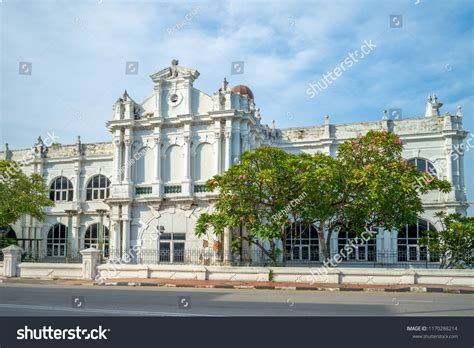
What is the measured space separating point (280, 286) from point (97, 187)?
2283 cm

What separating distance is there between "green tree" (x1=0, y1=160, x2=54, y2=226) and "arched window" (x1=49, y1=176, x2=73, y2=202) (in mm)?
5477

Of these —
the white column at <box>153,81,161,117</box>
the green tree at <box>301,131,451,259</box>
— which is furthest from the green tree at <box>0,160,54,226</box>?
the green tree at <box>301,131,451,259</box>

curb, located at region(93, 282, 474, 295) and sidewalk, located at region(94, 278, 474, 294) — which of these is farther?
sidewalk, located at region(94, 278, 474, 294)

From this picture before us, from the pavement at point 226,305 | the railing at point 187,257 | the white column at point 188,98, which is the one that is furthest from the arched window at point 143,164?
the pavement at point 226,305

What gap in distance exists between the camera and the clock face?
3088cm

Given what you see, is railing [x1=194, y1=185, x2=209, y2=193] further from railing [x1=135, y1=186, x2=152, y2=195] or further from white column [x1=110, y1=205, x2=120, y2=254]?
white column [x1=110, y1=205, x2=120, y2=254]

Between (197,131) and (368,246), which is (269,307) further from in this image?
(368,246)

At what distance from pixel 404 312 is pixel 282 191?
433 inches

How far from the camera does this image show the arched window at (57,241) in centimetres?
3849

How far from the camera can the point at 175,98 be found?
31047 mm

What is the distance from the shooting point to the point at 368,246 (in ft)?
105

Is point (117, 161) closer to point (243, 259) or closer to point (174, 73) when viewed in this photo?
point (174, 73)

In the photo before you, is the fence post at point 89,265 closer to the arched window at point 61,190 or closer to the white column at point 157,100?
the white column at point 157,100

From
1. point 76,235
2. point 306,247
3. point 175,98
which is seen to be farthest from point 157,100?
point 306,247
